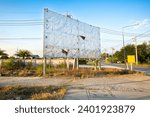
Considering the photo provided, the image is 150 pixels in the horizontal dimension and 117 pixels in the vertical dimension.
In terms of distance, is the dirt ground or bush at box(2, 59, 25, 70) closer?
the dirt ground

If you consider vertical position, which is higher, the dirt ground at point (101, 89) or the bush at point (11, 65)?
the bush at point (11, 65)

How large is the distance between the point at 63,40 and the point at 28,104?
35.4ft

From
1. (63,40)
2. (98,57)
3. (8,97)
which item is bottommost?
(8,97)

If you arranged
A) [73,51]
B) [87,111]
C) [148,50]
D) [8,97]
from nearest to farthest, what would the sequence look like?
[87,111] → [8,97] → [73,51] → [148,50]

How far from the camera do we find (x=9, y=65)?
20.6 metres

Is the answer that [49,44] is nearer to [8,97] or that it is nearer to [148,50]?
[8,97]

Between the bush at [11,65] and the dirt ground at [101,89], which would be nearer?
the dirt ground at [101,89]

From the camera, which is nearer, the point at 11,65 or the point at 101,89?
the point at 101,89

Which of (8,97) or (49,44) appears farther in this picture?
(49,44)

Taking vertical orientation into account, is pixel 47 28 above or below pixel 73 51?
above

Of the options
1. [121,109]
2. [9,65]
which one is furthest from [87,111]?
[9,65]

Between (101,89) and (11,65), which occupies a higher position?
(11,65)

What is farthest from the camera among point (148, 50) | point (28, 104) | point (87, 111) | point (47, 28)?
point (148, 50)

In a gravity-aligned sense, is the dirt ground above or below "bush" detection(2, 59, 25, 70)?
below
